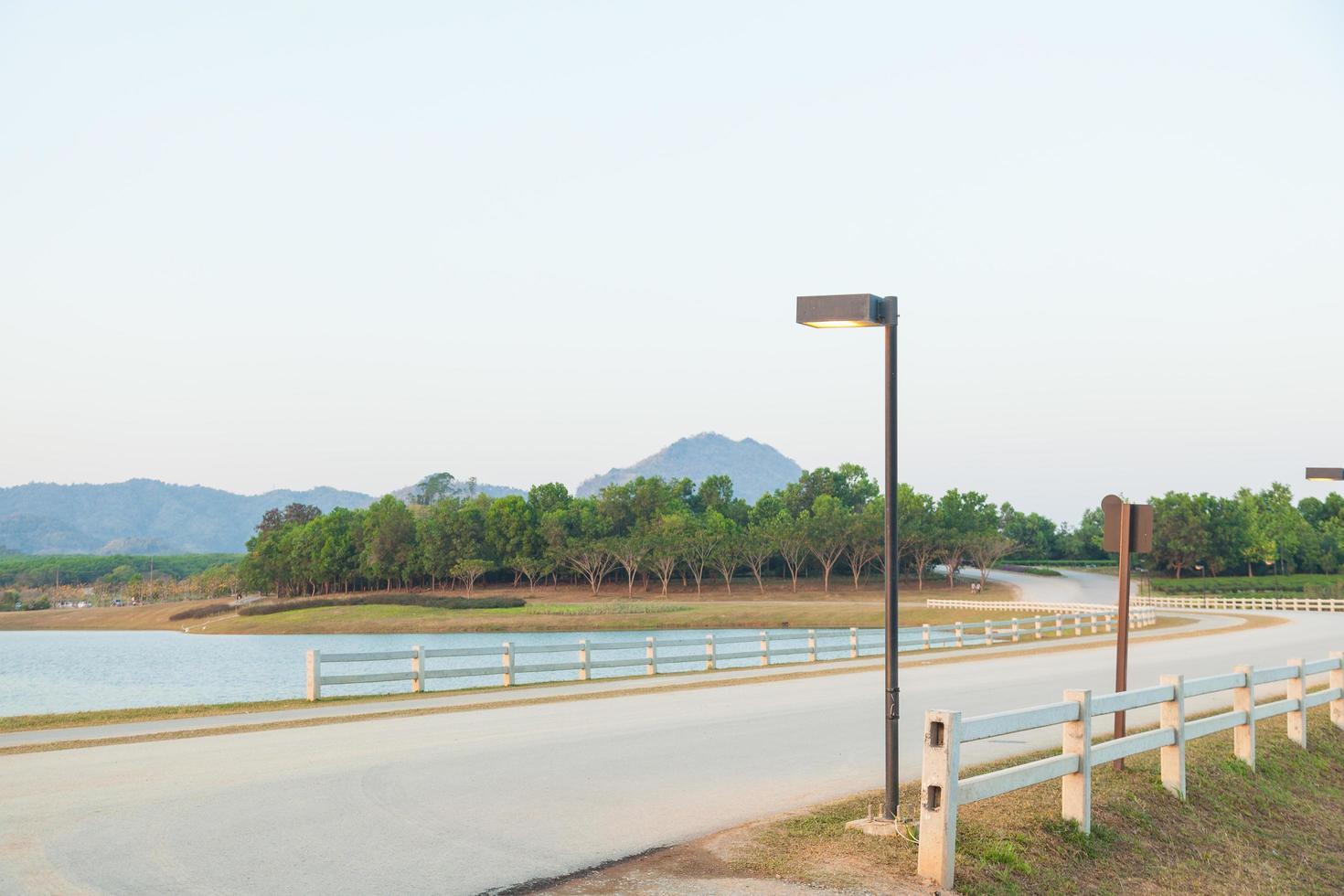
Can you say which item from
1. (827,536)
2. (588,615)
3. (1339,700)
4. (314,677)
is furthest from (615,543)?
(1339,700)

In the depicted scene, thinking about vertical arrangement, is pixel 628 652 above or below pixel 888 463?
below

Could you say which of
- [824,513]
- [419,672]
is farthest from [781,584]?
[419,672]

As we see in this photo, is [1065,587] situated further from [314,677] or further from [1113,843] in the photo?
[1113,843]

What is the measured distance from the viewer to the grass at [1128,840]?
8.66 metres

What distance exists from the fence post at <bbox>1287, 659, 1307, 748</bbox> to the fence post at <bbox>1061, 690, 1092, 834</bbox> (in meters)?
7.28

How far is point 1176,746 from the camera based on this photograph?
39.7 ft

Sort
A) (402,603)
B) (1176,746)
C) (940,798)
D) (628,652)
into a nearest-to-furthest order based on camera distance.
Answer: (940,798) → (1176,746) → (628,652) → (402,603)

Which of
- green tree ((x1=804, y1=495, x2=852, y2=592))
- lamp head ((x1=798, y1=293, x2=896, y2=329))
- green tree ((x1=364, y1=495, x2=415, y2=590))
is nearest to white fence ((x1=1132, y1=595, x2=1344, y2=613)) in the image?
green tree ((x1=804, y1=495, x2=852, y2=592))

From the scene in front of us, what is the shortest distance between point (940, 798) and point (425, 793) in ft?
17.1

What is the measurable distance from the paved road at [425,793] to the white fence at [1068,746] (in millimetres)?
2179

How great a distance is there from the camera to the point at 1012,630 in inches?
1686

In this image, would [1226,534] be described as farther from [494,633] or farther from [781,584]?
[494,633]

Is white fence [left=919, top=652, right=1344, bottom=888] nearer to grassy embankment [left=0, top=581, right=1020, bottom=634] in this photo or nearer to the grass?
the grass

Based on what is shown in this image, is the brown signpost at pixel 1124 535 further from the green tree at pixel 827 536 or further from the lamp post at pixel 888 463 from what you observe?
the green tree at pixel 827 536
